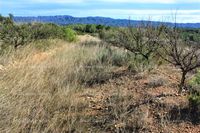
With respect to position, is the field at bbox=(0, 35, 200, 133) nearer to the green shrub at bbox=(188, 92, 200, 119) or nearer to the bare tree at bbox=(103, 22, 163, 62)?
the green shrub at bbox=(188, 92, 200, 119)

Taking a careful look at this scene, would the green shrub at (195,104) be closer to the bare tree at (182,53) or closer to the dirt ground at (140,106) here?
the dirt ground at (140,106)

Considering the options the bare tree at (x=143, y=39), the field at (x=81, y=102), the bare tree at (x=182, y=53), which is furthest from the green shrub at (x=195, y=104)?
the bare tree at (x=143, y=39)

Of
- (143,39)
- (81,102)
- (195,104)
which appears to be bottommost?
(81,102)

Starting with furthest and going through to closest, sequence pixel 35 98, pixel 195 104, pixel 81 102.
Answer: pixel 81 102, pixel 195 104, pixel 35 98

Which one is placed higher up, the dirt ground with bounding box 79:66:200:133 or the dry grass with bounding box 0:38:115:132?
the dry grass with bounding box 0:38:115:132

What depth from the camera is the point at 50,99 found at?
8.87 meters

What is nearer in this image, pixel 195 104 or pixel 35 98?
pixel 35 98

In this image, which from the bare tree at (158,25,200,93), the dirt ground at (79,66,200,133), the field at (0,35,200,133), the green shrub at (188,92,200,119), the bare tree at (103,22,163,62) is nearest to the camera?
the field at (0,35,200,133)

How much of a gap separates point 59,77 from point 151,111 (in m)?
3.05

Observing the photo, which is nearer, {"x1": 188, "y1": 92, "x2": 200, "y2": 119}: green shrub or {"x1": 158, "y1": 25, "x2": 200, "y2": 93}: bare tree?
→ {"x1": 188, "y1": 92, "x2": 200, "y2": 119}: green shrub

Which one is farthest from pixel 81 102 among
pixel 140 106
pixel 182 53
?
pixel 182 53

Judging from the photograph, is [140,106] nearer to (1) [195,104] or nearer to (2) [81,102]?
(1) [195,104]

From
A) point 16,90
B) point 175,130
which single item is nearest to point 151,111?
point 175,130

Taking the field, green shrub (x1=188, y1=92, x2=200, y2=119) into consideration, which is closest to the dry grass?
the field
